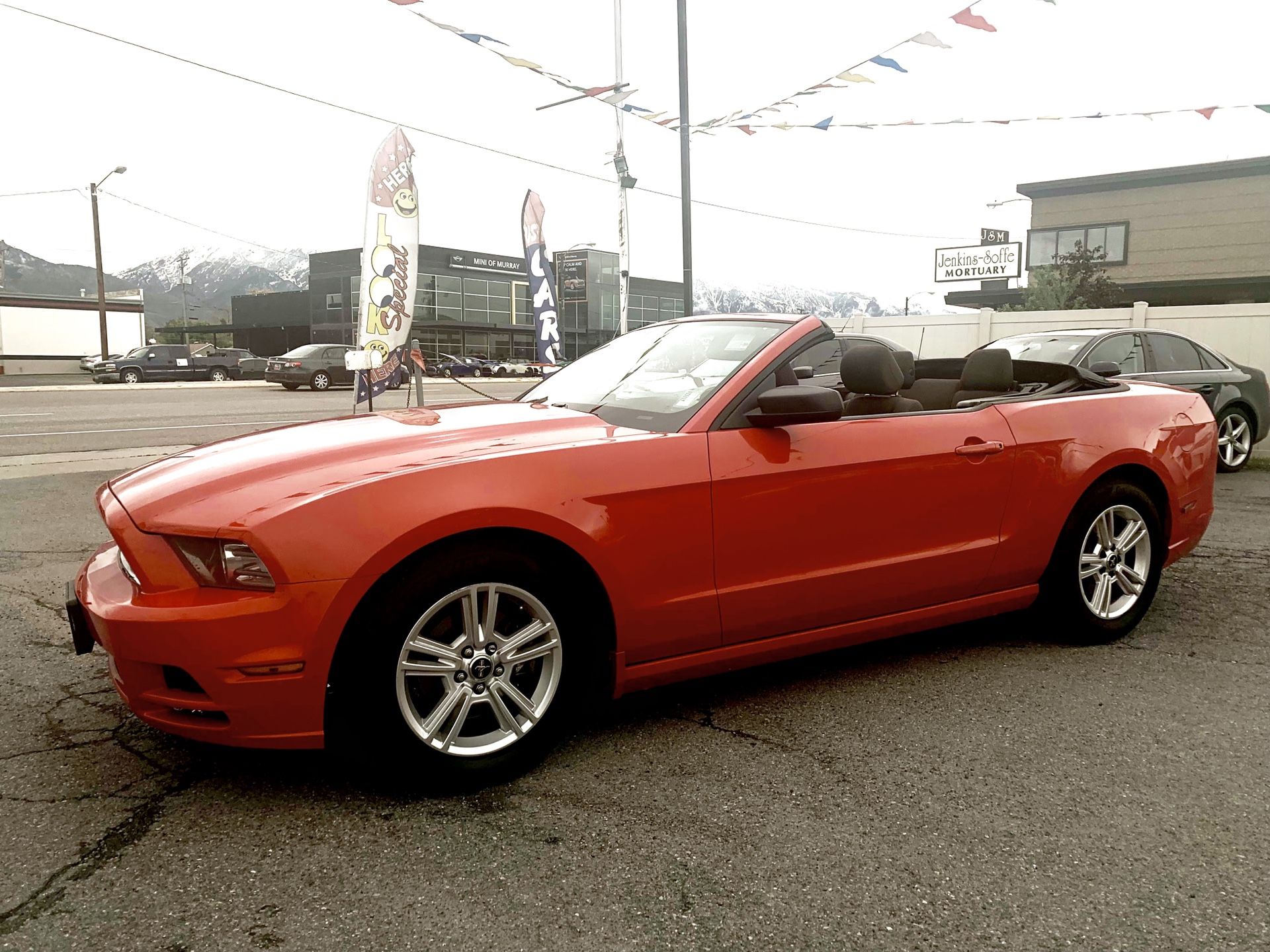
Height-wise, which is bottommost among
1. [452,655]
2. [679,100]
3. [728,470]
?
[452,655]

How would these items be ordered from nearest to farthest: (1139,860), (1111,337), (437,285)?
(1139,860), (1111,337), (437,285)

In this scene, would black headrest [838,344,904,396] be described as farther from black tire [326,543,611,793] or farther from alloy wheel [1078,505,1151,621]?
black tire [326,543,611,793]

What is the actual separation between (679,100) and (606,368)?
33.4ft

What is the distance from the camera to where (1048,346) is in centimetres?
931

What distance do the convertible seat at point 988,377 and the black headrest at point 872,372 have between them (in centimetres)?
99

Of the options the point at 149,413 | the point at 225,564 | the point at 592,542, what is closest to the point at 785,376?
the point at 592,542

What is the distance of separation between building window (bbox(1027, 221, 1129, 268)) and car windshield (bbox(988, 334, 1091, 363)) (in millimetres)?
29662

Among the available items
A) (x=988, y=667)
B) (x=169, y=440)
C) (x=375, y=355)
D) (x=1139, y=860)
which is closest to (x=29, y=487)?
(x=169, y=440)

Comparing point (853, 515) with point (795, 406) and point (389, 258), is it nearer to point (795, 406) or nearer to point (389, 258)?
point (795, 406)

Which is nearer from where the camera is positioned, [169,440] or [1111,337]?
[1111,337]

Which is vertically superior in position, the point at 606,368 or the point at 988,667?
the point at 606,368

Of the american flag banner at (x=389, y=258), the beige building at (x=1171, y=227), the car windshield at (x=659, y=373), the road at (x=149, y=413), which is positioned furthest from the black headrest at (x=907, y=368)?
the beige building at (x=1171, y=227)

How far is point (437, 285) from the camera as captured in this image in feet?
226

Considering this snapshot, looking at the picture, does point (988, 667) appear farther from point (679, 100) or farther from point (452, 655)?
point (679, 100)
